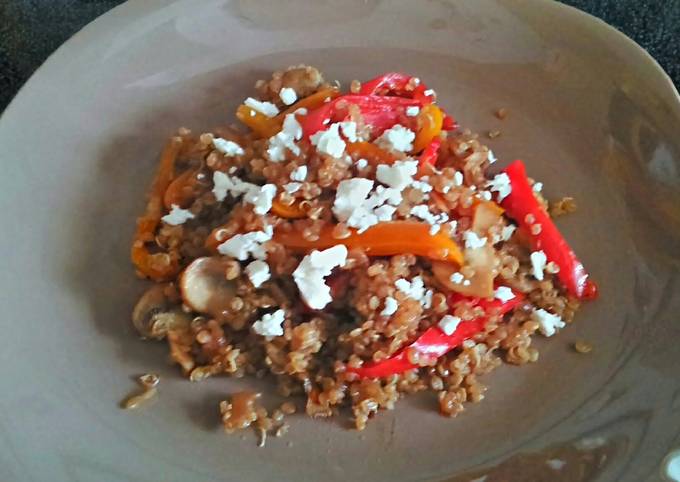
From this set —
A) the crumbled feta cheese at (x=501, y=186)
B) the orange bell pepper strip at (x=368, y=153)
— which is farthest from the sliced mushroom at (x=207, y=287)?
the crumbled feta cheese at (x=501, y=186)

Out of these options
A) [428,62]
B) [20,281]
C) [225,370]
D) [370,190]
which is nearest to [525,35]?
[428,62]

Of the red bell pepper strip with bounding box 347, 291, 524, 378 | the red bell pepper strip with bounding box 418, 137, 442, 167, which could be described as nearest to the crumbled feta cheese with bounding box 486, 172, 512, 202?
the red bell pepper strip with bounding box 418, 137, 442, 167

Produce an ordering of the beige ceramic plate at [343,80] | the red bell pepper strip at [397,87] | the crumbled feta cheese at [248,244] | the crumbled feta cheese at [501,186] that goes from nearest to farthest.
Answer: the beige ceramic plate at [343,80] → the crumbled feta cheese at [248,244] → the crumbled feta cheese at [501,186] → the red bell pepper strip at [397,87]

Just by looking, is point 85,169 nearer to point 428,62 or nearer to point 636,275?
point 428,62

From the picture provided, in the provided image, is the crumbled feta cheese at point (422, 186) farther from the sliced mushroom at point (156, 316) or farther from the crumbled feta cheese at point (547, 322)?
the sliced mushroom at point (156, 316)

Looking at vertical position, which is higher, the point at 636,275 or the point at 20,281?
the point at 20,281

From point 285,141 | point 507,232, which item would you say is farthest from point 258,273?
point 507,232
